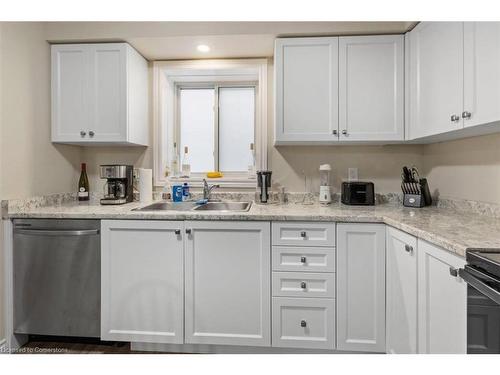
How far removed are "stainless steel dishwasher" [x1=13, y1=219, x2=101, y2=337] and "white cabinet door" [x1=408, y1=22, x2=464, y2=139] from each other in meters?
2.12

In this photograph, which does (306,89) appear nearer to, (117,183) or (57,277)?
(117,183)

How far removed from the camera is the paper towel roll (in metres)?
2.39

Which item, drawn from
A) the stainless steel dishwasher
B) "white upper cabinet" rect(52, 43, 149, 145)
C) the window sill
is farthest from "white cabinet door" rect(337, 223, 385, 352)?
"white upper cabinet" rect(52, 43, 149, 145)

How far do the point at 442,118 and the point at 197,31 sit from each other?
1.67 metres

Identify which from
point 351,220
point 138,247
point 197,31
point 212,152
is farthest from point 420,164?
point 138,247

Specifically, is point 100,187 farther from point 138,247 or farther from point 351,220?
point 351,220

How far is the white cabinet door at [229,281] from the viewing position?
1.75 m

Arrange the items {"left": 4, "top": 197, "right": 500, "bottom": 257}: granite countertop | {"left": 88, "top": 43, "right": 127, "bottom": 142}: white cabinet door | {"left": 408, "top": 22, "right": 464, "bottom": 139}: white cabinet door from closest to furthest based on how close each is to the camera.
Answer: {"left": 4, "top": 197, "right": 500, "bottom": 257}: granite countertop → {"left": 408, "top": 22, "right": 464, "bottom": 139}: white cabinet door → {"left": 88, "top": 43, "right": 127, "bottom": 142}: white cabinet door

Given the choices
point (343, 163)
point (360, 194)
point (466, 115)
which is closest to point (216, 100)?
point (343, 163)

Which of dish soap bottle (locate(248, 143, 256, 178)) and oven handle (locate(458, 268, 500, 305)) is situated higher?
dish soap bottle (locate(248, 143, 256, 178))

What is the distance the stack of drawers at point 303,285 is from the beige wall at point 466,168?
91 centimetres

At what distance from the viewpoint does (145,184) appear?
2404 millimetres

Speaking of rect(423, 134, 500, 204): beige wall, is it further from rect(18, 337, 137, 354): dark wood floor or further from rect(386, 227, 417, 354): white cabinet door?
rect(18, 337, 137, 354): dark wood floor

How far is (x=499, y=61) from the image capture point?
120 centimetres
